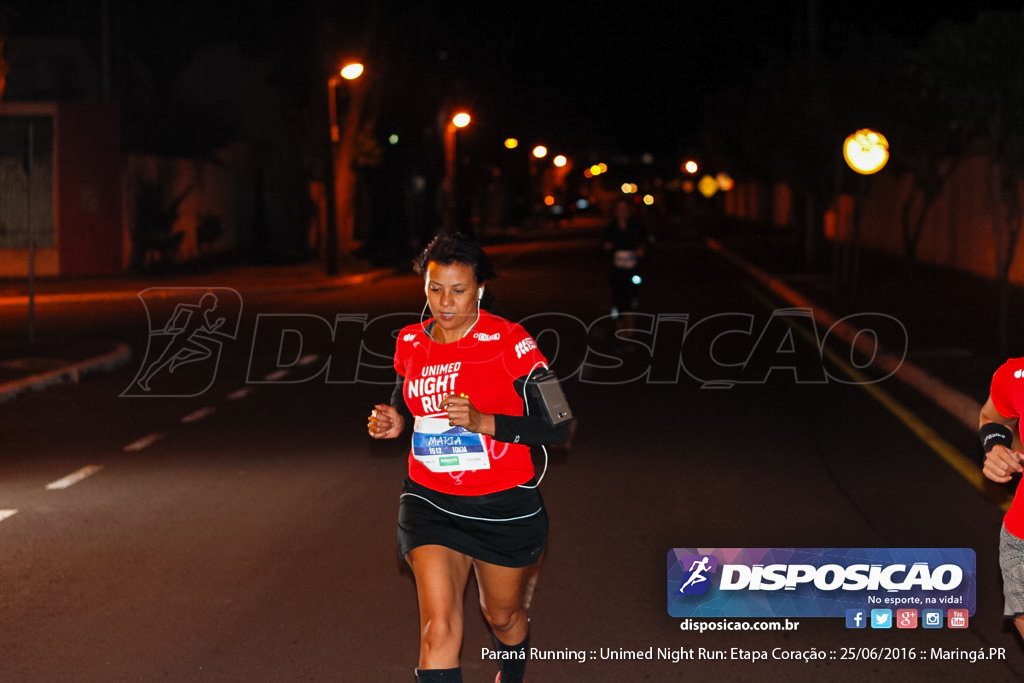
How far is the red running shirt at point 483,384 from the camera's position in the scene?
5.18 meters

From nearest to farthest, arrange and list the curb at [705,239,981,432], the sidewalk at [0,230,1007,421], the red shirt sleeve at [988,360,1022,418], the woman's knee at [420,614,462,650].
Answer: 1. the red shirt sleeve at [988,360,1022,418]
2. the woman's knee at [420,614,462,650]
3. the curb at [705,239,981,432]
4. the sidewalk at [0,230,1007,421]

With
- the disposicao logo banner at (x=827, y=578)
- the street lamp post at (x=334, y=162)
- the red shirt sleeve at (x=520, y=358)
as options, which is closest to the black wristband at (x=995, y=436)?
the disposicao logo banner at (x=827, y=578)

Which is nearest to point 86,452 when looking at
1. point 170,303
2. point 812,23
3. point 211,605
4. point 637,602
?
point 211,605

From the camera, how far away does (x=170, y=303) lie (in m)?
28.9

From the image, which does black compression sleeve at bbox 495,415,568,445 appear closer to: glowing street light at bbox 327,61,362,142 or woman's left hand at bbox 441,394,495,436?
woman's left hand at bbox 441,394,495,436

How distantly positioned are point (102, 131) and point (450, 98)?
2031 cm

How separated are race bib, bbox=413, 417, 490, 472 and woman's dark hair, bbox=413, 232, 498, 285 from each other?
53 cm

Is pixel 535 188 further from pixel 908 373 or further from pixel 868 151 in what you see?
pixel 908 373

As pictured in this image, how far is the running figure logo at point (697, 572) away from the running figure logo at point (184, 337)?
1072 centimetres

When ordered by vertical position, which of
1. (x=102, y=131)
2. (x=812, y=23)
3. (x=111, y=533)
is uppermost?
(x=812, y=23)

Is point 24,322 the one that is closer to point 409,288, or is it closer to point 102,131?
point 409,288

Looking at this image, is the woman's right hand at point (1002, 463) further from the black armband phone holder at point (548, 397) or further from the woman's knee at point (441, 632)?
the woman's knee at point (441, 632)

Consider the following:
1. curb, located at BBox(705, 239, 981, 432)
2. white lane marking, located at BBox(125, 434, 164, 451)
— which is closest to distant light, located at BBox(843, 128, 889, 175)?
curb, located at BBox(705, 239, 981, 432)

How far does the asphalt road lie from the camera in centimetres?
665
